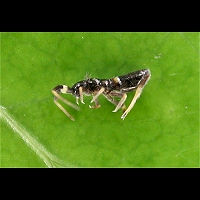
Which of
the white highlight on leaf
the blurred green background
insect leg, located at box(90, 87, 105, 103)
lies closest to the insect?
insect leg, located at box(90, 87, 105, 103)

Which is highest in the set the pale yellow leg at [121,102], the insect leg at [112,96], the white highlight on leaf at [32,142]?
the insect leg at [112,96]

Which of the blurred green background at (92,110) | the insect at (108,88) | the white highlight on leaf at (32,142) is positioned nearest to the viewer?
the insect at (108,88)

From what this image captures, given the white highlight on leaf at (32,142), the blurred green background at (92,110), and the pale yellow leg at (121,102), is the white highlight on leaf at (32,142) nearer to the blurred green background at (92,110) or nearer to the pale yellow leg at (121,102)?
the blurred green background at (92,110)

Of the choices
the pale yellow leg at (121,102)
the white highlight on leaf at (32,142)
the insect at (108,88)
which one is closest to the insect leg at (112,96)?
the insect at (108,88)

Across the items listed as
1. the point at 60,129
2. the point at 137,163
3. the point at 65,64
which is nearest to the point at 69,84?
the point at 65,64

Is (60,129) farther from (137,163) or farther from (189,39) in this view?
Result: (189,39)

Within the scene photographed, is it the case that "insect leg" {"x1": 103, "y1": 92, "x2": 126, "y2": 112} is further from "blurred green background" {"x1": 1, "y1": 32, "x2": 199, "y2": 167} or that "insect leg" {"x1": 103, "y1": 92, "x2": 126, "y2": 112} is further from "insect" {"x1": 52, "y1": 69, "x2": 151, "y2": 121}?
"blurred green background" {"x1": 1, "y1": 32, "x2": 199, "y2": 167}
